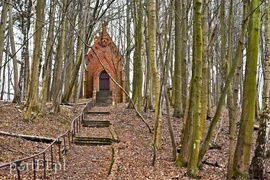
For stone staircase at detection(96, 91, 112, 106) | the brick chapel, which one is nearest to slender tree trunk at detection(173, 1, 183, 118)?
stone staircase at detection(96, 91, 112, 106)

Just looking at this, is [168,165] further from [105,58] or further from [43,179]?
[105,58]

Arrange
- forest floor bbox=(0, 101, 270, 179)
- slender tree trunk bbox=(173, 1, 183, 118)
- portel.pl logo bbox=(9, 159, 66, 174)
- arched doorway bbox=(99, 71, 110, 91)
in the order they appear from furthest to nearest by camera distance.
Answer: arched doorway bbox=(99, 71, 110, 91) < slender tree trunk bbox=(173, 1, 183, 118) < forest floor bbox=(0, 101, 270, 179) < portel.pl logo bbox=(9, 159, 66, 174)

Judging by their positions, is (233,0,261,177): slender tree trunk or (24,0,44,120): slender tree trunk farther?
(24,0,44,120): slender tree trunk

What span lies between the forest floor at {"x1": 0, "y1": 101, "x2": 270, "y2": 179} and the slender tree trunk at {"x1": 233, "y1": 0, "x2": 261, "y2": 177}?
0.72 m

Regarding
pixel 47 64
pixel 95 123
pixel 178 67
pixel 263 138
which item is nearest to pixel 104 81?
pixel 95 123

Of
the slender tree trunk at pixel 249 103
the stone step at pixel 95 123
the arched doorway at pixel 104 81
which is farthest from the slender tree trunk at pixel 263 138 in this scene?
the arched doorway at pixel 104 81

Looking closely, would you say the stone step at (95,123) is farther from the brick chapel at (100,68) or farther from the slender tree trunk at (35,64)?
the brick chapel at (100,68)

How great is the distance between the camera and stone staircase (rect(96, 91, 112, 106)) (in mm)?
29362

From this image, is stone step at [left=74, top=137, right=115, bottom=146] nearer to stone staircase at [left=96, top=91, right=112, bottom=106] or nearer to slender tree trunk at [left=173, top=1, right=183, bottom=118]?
slender tree trunk at [left=173, top=1, right=183, bottom=118]

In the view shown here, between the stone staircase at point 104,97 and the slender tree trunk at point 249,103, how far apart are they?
22370 mm

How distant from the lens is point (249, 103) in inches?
273

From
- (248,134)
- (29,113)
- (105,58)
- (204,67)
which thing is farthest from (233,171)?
(105,58)

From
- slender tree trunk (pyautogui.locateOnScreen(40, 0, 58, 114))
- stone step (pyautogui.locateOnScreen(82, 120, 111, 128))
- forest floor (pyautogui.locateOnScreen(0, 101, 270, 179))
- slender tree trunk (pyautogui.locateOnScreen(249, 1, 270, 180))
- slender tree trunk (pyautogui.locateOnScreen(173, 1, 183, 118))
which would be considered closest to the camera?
slender tree trunk (pyautogui.locateOnScreen(249, 1, 270, 180))

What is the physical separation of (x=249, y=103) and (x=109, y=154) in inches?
198
